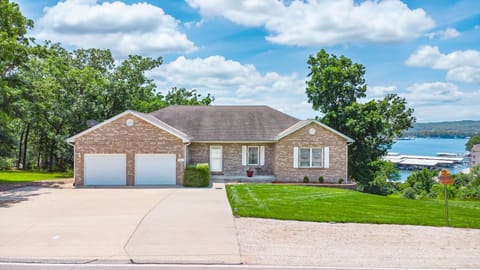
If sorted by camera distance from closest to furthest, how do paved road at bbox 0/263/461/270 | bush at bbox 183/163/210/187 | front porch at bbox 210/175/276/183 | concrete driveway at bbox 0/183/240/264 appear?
paved road at bbox 0/263/461/270
concrete driveway at bbox 0/183/240/264
bush at bbox 183/163/210/187
front porch at bbox 210/175/276/183

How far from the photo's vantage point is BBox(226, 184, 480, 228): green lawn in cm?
1407

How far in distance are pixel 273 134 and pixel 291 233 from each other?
54.5ft

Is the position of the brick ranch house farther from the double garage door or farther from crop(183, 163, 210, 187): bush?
crop(183, 163, 210, 187): bush

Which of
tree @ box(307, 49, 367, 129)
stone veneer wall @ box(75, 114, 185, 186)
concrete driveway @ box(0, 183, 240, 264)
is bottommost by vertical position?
concrete driveway @ box(0, 183, 240, 264)

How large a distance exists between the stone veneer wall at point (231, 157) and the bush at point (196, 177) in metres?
4.20

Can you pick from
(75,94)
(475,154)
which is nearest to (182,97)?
(75,94)

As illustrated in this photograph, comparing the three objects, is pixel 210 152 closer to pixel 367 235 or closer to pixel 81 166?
pixel 81 166

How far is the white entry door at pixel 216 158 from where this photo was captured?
28.3 meters

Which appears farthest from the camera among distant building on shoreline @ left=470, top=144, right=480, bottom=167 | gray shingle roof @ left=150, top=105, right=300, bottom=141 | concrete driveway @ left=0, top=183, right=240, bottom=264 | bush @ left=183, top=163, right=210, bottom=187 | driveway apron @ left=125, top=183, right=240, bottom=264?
distant building on shoreline @ left=470, top=144, right=480, bottom=167

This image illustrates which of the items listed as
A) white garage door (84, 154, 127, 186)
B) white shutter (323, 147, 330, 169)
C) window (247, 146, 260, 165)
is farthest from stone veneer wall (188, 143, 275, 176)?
white garage door (84, 154, 127, 186)

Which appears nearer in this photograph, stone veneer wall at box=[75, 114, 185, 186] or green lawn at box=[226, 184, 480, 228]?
green lawn at box=[226, 184, 480, 228]

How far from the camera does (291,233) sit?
39.2ft

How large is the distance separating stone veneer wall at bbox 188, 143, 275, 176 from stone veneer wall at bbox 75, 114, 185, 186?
12.6 feet

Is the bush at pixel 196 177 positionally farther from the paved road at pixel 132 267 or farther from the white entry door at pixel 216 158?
the paved road at pixel 132 267
